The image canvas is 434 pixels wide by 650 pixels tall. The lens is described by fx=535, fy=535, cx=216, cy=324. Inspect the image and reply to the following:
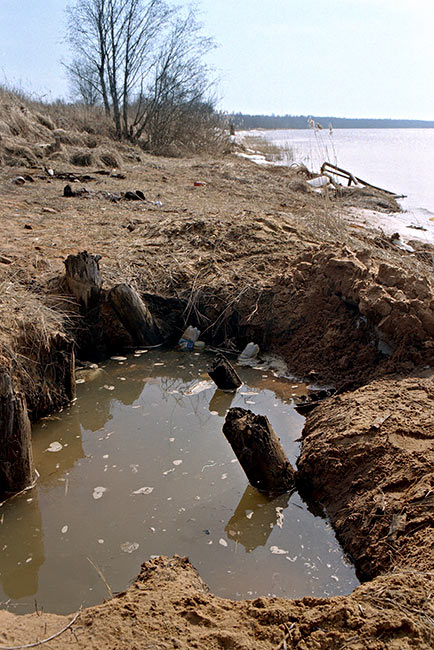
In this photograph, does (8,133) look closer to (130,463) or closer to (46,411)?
(46,411)

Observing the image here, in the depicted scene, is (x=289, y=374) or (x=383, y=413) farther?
(x=289, y=374)

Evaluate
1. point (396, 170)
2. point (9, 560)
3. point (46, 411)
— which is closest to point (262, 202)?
point (46, 411)

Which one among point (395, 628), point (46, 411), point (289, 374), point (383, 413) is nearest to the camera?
point (395, 628)

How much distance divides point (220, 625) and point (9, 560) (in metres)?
1.49

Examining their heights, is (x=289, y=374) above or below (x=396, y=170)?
below

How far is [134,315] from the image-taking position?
5602mm

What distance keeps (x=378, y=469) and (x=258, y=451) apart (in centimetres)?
74

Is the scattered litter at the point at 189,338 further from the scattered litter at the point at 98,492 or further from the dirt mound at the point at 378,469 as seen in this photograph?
the scattered litter at the point at 98,492

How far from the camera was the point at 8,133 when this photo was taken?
530 inches

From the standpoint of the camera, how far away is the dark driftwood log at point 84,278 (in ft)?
17.1

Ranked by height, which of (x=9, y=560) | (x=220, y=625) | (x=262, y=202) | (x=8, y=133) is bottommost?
(x=9, y=560)

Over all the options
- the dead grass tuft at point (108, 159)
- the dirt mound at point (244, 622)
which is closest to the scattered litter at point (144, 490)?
the dirt mound at point (244, 622)

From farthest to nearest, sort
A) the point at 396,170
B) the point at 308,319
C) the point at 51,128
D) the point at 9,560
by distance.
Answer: the point at 396,170, the point at 51,128, the point at 308,319, the point at 9,560

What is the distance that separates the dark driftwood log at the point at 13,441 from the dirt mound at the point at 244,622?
4.03 ft
